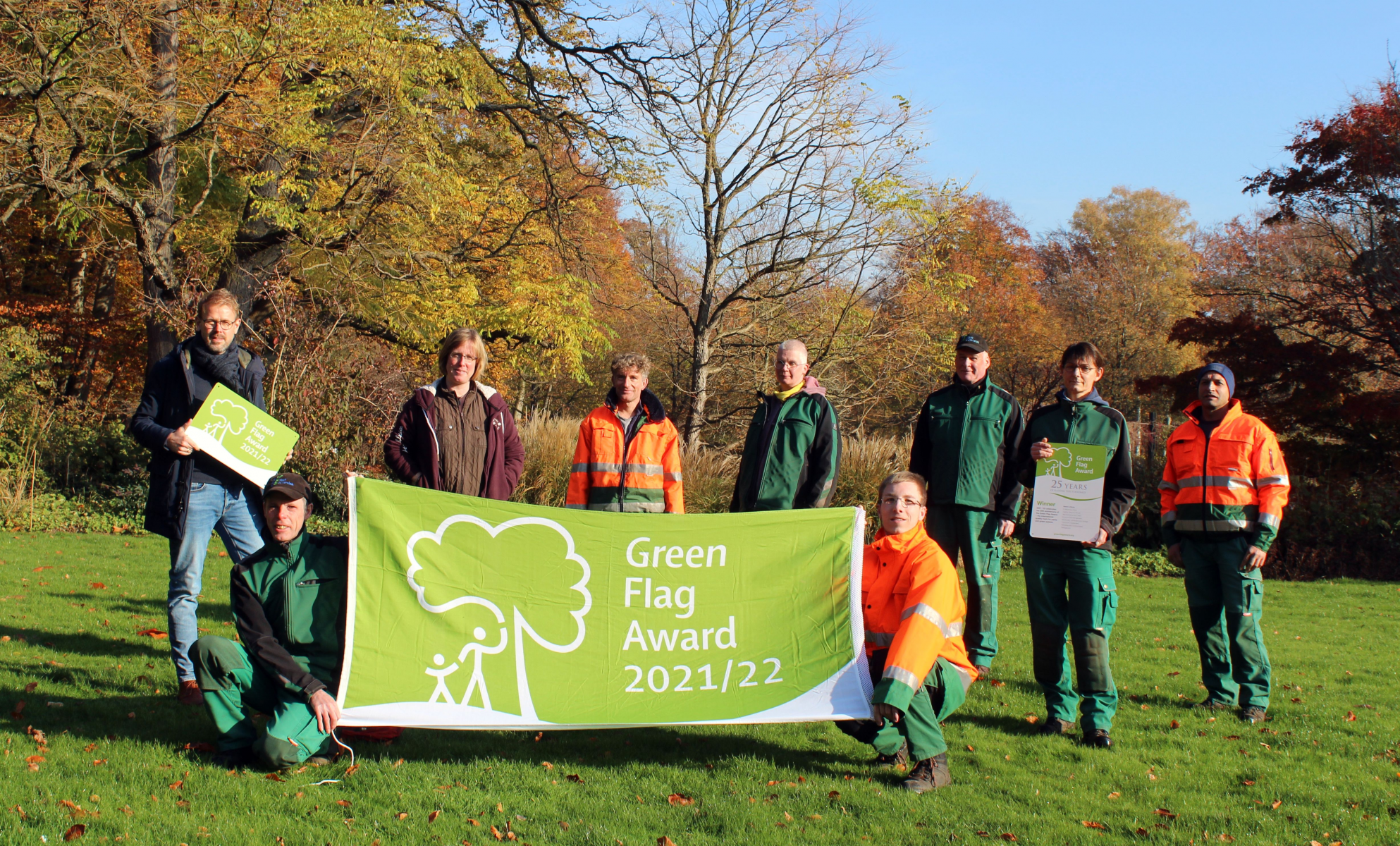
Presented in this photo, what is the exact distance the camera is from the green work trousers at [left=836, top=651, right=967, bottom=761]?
4.18 metres

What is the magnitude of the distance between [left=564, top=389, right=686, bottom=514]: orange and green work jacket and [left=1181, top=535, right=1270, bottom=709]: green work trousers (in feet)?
10.2

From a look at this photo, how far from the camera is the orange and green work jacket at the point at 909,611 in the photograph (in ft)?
13.6

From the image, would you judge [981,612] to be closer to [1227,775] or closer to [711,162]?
[1227,775]

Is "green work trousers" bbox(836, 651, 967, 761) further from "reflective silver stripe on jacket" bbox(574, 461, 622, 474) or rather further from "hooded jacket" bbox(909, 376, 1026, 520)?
"reflective silver stripe on jacket" bbox(574, 461, 622, 474)

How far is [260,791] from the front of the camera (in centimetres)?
380

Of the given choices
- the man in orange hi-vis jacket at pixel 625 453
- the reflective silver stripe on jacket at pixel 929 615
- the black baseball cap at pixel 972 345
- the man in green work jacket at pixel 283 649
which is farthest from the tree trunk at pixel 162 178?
the reflective silver stripe on jacket at pixel 929 615

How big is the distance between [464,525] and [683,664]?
1189 millimetres

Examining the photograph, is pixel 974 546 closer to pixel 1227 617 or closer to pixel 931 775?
pixel 1227 617

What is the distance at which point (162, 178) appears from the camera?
1483 cm

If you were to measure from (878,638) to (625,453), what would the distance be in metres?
1.82

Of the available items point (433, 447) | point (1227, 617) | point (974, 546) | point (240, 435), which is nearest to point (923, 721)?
point (974, 546)

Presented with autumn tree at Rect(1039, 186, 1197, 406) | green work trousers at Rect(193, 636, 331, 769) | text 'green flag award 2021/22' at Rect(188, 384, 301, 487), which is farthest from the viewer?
autumn tree at Rect(1039, 186, 1197, 406)

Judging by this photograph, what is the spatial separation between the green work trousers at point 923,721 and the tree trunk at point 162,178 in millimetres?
12836

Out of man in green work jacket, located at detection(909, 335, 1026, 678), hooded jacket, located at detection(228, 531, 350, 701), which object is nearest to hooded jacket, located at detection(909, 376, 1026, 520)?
man in green work jacket, located at detection(909, 335, 1026, 678)
